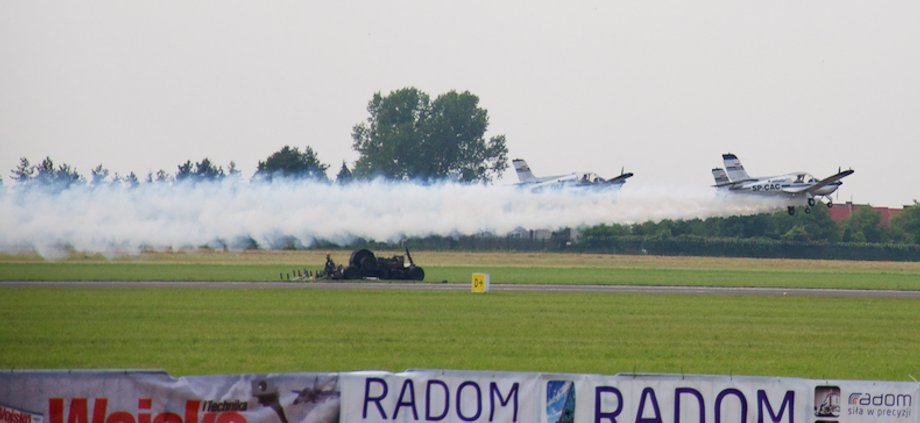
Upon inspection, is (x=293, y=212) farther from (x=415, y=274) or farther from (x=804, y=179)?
(x=804, y=179)

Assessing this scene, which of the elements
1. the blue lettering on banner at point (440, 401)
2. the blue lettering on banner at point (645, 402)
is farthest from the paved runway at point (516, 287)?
the blue lettering on banner at point (645, 402)

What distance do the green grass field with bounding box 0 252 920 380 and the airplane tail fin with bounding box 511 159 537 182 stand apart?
45652 millimetres

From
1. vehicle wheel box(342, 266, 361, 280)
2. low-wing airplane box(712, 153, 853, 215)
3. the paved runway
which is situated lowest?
the paved runway

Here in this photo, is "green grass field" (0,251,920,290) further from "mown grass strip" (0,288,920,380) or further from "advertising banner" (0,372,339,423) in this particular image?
"advertising banner" (0,372,339,423)

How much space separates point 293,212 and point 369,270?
23.2ft

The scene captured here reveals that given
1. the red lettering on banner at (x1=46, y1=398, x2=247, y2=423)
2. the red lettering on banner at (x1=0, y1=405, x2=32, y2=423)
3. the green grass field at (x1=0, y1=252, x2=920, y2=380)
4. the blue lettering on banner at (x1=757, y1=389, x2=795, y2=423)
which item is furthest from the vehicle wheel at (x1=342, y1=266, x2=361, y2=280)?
the blue lettering on banner at (x1=757, y1=389, x2=795, y2=423)

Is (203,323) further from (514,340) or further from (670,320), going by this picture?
(670,320)

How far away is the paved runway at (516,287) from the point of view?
56281mm

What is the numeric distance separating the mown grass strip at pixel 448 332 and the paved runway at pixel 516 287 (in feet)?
12.5

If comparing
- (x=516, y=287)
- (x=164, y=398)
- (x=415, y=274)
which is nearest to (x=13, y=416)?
(x=164, y=398)

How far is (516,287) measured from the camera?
201ft

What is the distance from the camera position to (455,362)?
2912cm

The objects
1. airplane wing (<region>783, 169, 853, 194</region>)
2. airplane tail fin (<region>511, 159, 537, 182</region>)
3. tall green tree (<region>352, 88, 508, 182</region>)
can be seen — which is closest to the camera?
airplane wing (<region>783, 169, 853, 194</region>)

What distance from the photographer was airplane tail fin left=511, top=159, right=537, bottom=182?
105m
